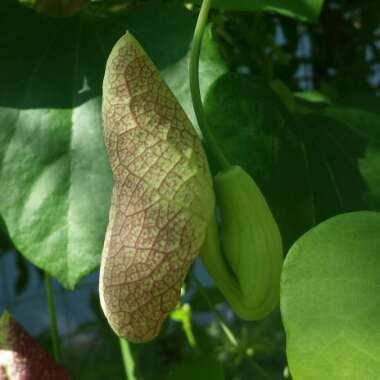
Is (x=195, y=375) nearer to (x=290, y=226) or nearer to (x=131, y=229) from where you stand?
(x=290, y=226)

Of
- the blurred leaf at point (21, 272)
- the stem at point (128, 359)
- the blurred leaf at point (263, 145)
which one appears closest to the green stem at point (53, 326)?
the stem at point (128, 359)

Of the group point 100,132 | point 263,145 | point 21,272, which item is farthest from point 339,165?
point 21,272

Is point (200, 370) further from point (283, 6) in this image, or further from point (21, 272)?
point (21, 272)

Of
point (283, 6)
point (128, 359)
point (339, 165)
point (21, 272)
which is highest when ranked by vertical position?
point (283, 6)

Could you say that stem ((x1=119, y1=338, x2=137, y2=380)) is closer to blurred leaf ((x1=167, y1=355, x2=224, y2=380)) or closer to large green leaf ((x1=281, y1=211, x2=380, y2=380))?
blurred leaf ((x1=167, y1=355, x2=224, y2=380))

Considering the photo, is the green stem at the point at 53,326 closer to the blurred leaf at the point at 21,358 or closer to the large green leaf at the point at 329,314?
the blurred leaf at the point at 21,358

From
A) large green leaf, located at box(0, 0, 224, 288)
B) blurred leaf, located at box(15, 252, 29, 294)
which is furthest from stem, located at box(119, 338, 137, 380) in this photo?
blurred leaf, located at box(15, 252, 29, 294)
